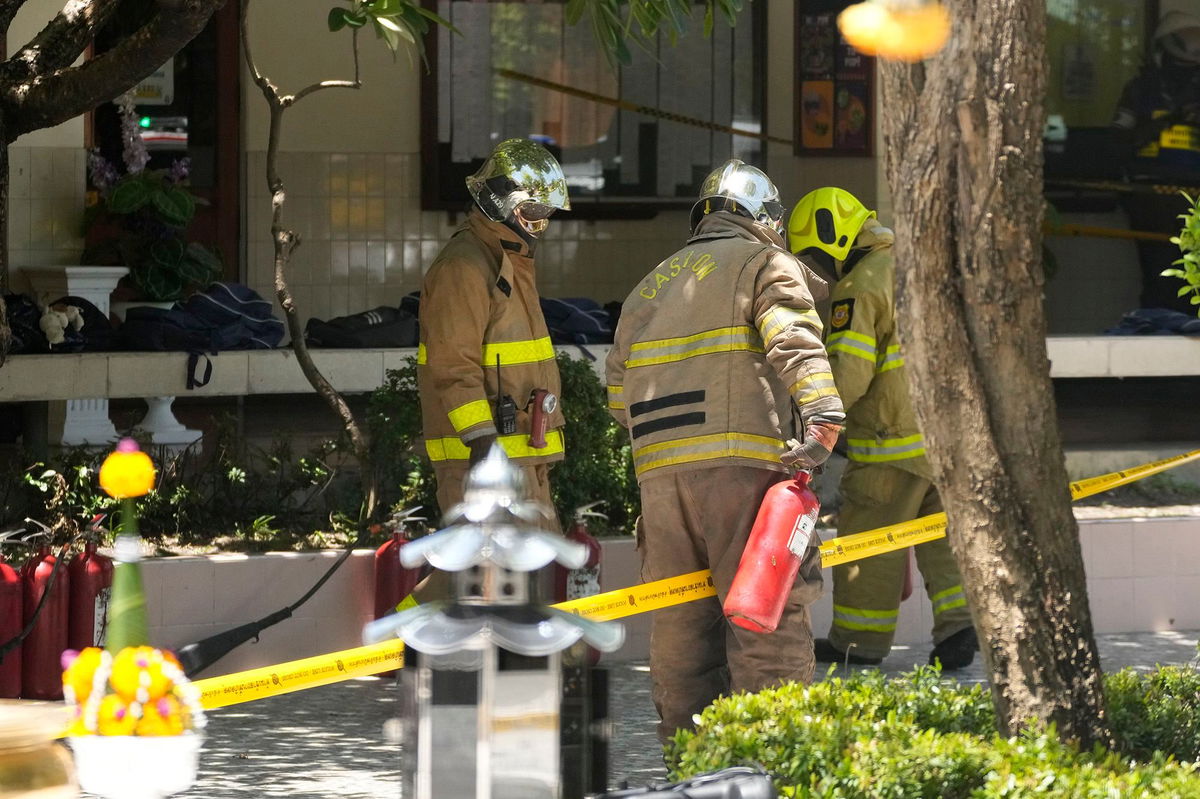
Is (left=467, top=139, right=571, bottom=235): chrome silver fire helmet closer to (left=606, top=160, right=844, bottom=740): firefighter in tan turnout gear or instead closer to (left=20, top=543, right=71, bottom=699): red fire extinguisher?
(left=606, top=160, right=844, bottom=740): firefighter in tan turnout gear

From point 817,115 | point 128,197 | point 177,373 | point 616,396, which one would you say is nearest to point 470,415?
point 616,396

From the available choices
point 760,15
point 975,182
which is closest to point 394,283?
point 760,15

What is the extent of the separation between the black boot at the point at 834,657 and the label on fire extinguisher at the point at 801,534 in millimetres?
2092

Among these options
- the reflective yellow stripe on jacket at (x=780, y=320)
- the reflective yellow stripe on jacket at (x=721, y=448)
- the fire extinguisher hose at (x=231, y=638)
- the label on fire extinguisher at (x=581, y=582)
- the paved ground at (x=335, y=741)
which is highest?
the reflective yellow stripe on jacket at (x=780, y=320)

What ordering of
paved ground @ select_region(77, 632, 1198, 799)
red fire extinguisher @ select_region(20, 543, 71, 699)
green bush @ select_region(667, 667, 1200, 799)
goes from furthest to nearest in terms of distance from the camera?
red fire extinguisher @ select_region(20, 543, 71, 699), paved ground @ select_region(77, 632, 1198, 799), green bush @ select_region(667, 667, 1200, 799)

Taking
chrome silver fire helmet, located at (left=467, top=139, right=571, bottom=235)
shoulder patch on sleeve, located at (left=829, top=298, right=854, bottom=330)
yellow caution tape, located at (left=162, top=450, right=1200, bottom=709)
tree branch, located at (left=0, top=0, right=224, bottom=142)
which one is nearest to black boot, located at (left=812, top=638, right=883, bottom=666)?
yellow caution tape, located at (left=162, top=450, right=1200, bottom=709)

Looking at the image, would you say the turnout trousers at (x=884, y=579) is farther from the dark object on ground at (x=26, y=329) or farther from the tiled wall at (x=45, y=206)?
the tiled wall at (x=45, y=206)

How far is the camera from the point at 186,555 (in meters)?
7.20

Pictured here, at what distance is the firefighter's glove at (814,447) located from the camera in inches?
205

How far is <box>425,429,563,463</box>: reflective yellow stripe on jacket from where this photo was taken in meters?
6.29

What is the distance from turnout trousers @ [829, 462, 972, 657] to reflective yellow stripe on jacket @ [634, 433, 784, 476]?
5.91 ft

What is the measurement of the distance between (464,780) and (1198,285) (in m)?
3.53

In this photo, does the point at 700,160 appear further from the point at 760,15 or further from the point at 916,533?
the point at 916,533

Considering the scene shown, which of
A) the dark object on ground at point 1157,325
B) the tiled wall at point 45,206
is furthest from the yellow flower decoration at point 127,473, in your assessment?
the dark object on ground at point 1157,325
